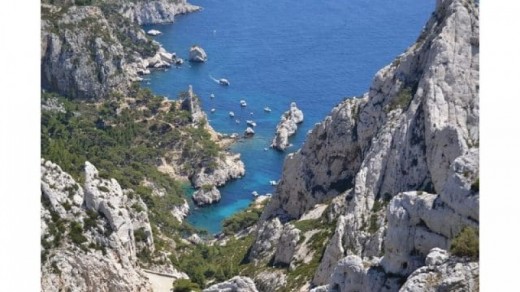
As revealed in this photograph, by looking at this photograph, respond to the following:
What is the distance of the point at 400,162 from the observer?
45.0m

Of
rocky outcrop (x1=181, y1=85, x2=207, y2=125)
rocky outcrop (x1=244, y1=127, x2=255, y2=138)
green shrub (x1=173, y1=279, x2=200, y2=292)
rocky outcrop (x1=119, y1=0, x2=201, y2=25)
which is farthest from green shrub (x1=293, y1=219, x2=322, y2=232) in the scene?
rocky outcrop (x1=119, y1=0, x2=201, y2=25)

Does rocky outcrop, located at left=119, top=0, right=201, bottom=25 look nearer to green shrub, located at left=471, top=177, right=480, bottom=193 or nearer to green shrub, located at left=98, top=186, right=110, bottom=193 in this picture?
green shrub, located at left=98, top=186, right=110, bottom=193

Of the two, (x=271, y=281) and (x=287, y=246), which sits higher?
(x=287, y=246)

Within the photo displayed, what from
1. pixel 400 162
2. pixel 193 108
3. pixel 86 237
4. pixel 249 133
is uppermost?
pixel 193 108

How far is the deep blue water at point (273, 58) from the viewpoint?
4515 inches

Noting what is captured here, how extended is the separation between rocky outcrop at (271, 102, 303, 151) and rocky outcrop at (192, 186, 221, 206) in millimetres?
16300

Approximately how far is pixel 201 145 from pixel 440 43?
63756mm

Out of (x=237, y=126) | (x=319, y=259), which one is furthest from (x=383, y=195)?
(x=237, y=126)

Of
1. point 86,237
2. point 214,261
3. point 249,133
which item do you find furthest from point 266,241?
point 249,133

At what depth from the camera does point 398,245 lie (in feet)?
89.4

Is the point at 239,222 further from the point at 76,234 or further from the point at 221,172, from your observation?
the point at 76,234

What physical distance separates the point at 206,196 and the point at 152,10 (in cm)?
8123

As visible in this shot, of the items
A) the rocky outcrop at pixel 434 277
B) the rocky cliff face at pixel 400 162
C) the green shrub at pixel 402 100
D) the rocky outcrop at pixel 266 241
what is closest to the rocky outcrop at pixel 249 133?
the rocky cliff face at pixel 400 162
